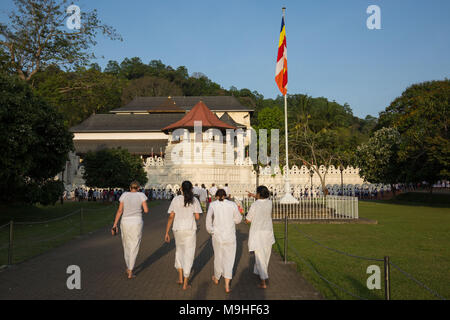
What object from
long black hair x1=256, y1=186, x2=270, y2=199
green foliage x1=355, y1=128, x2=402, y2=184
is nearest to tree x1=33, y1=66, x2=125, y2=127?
long black hair x1=256, y1=186, x2=270, y2=199

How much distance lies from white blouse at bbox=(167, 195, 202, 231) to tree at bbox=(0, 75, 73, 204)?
8.67m

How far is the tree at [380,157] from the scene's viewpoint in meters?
32.2

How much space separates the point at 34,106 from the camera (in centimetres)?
1473

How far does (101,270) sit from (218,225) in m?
2.77

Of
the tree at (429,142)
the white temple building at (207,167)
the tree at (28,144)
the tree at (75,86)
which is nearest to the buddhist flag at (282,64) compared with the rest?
the tree at (28,144)

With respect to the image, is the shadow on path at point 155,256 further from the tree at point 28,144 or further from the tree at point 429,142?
the tree at point 429,142

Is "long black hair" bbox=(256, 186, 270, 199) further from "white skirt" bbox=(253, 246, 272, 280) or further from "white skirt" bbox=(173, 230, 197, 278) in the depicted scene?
"white skirt" bbox=(173, 230, 197, 278)

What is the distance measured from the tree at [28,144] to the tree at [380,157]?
988 inches

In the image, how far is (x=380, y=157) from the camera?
34.3 meters

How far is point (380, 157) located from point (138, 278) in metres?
31.1

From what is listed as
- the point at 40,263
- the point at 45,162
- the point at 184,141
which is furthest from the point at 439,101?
the point at 40,263

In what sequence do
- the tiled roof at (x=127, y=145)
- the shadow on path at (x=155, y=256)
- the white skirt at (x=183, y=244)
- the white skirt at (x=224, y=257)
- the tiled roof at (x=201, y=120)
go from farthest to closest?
the tiled roof at (x=127, y=145) < the tiled roof at (x=201, y=120) < the shadow on path at (x=155, y=256) < the white skirt at (x=183, y=244) < the white skirt at (x=224, y=257)

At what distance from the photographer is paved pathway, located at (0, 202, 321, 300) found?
6.07m
